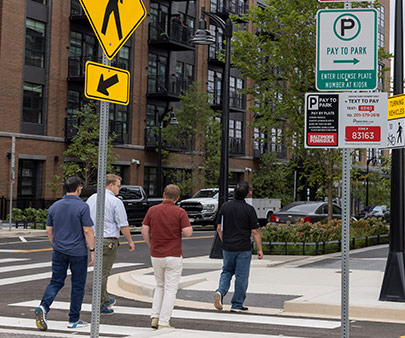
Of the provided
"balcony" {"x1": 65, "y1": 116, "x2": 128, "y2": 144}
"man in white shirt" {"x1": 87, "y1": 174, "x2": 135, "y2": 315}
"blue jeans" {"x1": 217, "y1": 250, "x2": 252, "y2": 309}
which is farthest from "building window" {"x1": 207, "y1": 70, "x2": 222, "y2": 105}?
"man in white shirt" {"x1": 87, "y1": 174, "x2": 135, "y2": 315}

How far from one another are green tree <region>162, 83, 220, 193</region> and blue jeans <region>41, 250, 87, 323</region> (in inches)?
1305

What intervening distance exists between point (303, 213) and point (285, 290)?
11417mm

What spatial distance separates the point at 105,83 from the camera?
234 inches

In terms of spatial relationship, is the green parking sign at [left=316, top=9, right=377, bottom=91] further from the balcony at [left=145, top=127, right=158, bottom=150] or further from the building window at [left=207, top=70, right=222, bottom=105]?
the building window at [left=207, top=70, right=222, bottom=105]

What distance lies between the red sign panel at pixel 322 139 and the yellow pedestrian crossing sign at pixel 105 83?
1708 millimetres

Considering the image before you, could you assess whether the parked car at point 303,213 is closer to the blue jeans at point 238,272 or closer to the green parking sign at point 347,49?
the blue jeans at point 238,272

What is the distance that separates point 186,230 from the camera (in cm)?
859

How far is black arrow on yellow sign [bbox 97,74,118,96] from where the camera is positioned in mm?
5889

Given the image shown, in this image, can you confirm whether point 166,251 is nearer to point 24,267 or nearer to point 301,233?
point 24,267

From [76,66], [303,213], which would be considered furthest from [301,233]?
[76,66]

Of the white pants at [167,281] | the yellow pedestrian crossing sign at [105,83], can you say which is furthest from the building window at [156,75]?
the yellow pedestrian crossing sign at [105,83]

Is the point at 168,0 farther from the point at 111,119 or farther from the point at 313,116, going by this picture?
the point at 313,116

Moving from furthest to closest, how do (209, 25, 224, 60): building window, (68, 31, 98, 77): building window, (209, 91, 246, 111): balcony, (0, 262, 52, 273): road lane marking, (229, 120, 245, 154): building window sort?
(229, 120, 245, 154): building window
(209, 25, 224, 60): building window
(209, 91, 246, 111): balcony
(68, 31, 98, 77): building window
(0, 262, 52, 273): road lane marking

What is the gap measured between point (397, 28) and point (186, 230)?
496cm
